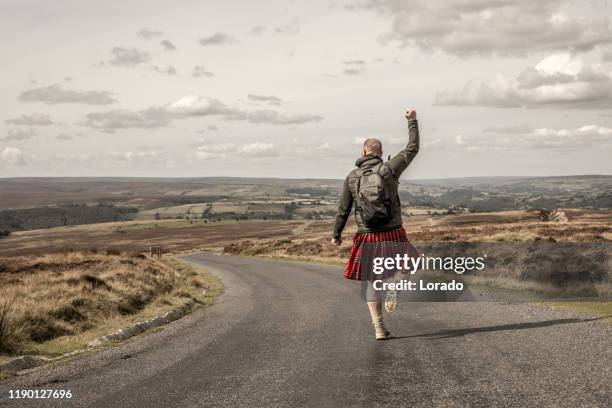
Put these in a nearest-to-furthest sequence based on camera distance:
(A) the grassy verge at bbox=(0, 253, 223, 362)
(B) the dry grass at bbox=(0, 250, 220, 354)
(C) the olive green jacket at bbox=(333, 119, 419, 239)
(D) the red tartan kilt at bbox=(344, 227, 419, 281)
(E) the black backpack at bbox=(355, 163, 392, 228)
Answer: (E) the black backpack at bbox=(355, 163, 392, 228), (C) the olive green jacket at bbox=(333, 119, 419, 239), (D) the red tartan kilt at bbox=(344, 227, 419, 281), (A) the grassy verge at bbox=(0, 253, 223, 362), (B) the dry grass at bbox=(0, 250, 220, 354)

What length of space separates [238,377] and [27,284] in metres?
13.1

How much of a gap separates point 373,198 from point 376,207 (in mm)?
147

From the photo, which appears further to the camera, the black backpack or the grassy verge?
the grassy verge

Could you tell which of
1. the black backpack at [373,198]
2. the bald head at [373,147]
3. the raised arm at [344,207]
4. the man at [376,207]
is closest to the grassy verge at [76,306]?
the raised arm at [344,207]

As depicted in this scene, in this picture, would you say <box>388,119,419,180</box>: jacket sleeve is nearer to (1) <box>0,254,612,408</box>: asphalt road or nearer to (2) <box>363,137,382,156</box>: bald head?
(2) <box>363,137,382,156</box>: bald head

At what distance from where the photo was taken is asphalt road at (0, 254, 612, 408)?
561cm

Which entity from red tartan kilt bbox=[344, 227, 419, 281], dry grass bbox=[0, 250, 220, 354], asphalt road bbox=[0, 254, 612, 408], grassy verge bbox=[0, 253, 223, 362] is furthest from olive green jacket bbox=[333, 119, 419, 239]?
dry grass bbox=[0, 250, 220, 354]

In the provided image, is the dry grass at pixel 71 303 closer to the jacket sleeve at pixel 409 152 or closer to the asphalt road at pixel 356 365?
the asphalt road at pixel 356 365

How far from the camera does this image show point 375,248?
8242mm

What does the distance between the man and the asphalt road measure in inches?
41.6

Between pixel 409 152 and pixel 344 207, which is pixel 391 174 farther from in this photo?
pixel 344 207

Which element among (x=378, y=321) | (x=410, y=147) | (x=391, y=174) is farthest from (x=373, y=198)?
(x=378, y=321)

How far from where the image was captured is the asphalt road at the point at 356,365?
561cm

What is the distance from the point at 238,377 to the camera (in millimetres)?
6605
